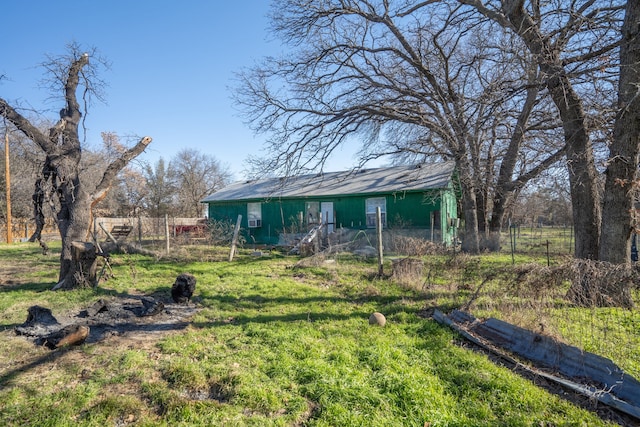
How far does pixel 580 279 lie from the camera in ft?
15.4

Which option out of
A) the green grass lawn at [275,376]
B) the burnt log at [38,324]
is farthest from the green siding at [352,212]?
the burnt log at [38,324]

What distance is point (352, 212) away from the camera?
62.0ft

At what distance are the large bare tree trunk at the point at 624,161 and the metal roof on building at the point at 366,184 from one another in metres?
9.49

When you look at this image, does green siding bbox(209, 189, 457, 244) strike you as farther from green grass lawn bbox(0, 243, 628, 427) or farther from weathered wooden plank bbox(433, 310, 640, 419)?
weathered wooden plank bbox(433, 310, 640, 419)

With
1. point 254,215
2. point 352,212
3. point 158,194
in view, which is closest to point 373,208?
point 352,212

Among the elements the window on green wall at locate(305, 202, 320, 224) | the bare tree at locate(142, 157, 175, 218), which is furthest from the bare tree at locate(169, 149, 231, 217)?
the window on green wall at locate(305, 202, 320, 224)

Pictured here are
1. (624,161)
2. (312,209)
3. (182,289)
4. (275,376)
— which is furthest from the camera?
(312,209)

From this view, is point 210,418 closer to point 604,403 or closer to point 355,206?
point 604,403

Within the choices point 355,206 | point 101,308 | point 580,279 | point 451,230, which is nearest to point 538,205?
point 451,230

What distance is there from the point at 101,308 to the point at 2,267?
25.9ft

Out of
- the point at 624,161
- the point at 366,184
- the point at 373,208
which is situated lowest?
the point at 373,208

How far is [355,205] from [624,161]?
42.9 ft

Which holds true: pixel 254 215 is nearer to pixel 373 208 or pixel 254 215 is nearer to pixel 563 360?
pixel 373 208

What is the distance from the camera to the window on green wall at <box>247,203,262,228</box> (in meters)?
21.6
